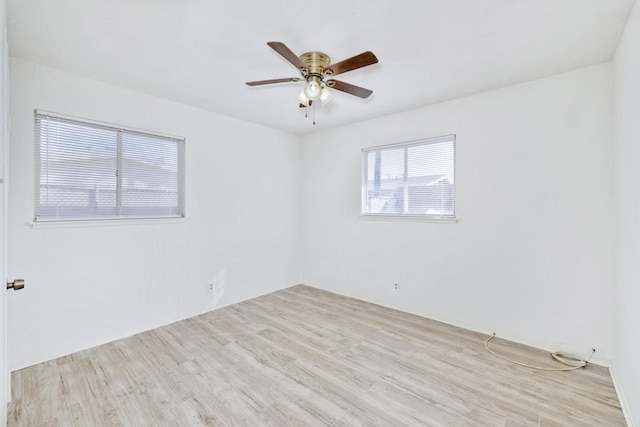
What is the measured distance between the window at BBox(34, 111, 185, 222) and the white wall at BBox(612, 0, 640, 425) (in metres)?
3.81

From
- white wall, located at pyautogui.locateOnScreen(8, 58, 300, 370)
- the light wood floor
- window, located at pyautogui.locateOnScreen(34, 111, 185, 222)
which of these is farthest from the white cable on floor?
window, located at pyautogui.locateOnScreen(34, 111, 185, 222)

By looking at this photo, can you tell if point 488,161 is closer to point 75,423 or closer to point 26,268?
point 75,423

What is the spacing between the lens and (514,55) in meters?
2.24

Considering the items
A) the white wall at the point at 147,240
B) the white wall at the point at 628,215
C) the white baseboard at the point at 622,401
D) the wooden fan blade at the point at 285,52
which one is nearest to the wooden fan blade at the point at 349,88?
the wooden fan blade at the point at 285,52

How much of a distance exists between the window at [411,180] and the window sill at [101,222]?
7.91 ft

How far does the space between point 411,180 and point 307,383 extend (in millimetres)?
2487

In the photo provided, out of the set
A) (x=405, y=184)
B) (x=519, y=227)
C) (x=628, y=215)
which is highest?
(x=405, y=184)

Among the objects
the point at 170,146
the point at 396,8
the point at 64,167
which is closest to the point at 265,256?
the point at 170,146

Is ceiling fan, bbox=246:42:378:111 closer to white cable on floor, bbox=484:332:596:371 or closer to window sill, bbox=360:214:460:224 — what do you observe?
window sill, bbox=360:214:460:224

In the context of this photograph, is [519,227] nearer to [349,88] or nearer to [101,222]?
[349,88]

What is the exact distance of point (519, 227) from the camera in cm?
275

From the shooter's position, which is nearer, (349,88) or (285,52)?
(285,52)

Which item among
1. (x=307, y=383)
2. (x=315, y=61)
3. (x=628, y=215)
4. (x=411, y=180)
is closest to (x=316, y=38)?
(x=315, y=61)

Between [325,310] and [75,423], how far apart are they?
243 cm
